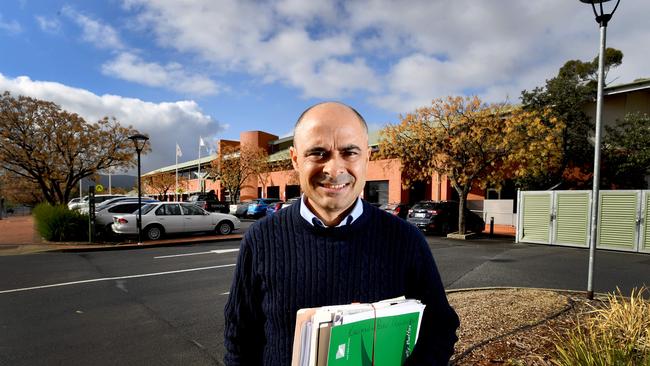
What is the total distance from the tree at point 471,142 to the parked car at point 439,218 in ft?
3.27

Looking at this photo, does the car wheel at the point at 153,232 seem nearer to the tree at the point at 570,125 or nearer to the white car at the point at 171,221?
the white car at the point at 171,221

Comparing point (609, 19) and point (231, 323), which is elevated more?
point (609, 19)

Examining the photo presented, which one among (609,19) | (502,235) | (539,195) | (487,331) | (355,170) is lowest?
(502,235)

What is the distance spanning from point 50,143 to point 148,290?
15.1 metres

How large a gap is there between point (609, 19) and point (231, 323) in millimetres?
6586

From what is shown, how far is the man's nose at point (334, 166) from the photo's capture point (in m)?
1.29

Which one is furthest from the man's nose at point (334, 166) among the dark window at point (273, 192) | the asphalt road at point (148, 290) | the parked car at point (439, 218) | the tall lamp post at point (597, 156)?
the dark window at point (273, 192)

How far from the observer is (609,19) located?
5168 mm

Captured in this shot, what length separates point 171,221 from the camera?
14.2 m

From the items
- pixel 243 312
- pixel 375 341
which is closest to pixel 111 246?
pixel 243 312

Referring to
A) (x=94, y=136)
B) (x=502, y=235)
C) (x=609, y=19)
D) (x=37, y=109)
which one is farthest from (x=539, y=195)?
(x=37, y=109)

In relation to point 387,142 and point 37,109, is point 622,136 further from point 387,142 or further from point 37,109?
point 37,109

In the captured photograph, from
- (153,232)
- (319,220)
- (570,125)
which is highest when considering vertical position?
(570,125)

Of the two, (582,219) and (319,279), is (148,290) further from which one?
(582,219)
